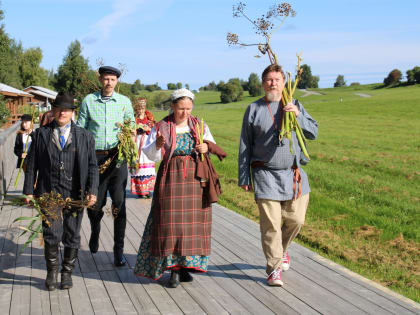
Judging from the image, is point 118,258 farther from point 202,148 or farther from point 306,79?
point 306,79

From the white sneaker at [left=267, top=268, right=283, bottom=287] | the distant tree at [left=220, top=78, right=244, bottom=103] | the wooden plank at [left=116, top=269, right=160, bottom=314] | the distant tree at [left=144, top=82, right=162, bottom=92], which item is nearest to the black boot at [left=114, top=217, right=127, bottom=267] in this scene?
the wooden plank at [left=116, top=269, right=160, bottom=314]

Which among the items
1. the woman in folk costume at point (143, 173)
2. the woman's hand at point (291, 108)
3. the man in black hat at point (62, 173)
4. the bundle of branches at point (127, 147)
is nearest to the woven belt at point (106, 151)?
the bundle of branches at point (127, 147)

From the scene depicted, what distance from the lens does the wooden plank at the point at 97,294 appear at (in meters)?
3.88

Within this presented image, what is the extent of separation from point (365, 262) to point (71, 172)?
11.8 ft

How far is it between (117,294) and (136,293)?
17 centimetres

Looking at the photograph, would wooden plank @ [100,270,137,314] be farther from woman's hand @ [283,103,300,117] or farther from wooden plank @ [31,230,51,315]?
woman's hand @ [283,103,300,117]

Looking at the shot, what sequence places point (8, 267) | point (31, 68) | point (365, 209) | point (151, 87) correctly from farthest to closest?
point (151, 87) < point (31, 68) < point (365, 209) < point (8, 267)

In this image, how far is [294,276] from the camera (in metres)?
4.66

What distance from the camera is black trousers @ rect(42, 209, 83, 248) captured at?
4254 mm

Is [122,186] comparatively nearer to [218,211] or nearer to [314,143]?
[218,211]

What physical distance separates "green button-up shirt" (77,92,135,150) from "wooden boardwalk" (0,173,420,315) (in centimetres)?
135

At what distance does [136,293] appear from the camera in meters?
4.24

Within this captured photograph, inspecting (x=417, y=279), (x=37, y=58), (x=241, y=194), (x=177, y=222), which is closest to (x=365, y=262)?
(x=417, y=279)

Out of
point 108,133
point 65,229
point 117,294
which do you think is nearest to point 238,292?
point 117,294
